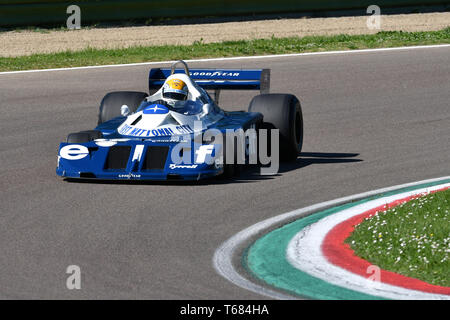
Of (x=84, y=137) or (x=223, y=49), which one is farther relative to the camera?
(x=223, y=49)

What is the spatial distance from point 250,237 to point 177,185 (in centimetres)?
225

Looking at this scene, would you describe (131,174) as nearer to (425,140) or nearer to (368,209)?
(368,209)

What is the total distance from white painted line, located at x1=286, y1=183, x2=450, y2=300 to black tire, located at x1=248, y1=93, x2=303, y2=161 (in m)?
2.40

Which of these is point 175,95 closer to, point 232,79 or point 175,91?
point 175,91

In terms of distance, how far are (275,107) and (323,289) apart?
522 cm

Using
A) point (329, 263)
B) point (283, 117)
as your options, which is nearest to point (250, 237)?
point (329, 263)

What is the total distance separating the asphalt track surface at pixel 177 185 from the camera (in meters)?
7.19

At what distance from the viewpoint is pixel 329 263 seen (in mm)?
7285

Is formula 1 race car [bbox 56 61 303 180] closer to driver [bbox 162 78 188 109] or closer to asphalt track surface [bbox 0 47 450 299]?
driver [bbox 162 78 188 109]

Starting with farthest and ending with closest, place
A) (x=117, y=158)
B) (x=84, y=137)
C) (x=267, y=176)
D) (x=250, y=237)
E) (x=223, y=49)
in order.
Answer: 1. (x=223, y=49)
2. (x=267, y=176)
3. (x=84, y=137)
4. (x=117, y=158)
5. (x=250, y=237)

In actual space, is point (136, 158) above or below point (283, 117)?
below

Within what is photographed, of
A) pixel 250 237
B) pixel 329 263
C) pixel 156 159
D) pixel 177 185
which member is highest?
pixel 156 159

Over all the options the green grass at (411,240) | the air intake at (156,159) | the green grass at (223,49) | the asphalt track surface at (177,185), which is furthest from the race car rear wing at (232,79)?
the green grass at (223,49)

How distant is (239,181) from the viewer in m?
10.6
